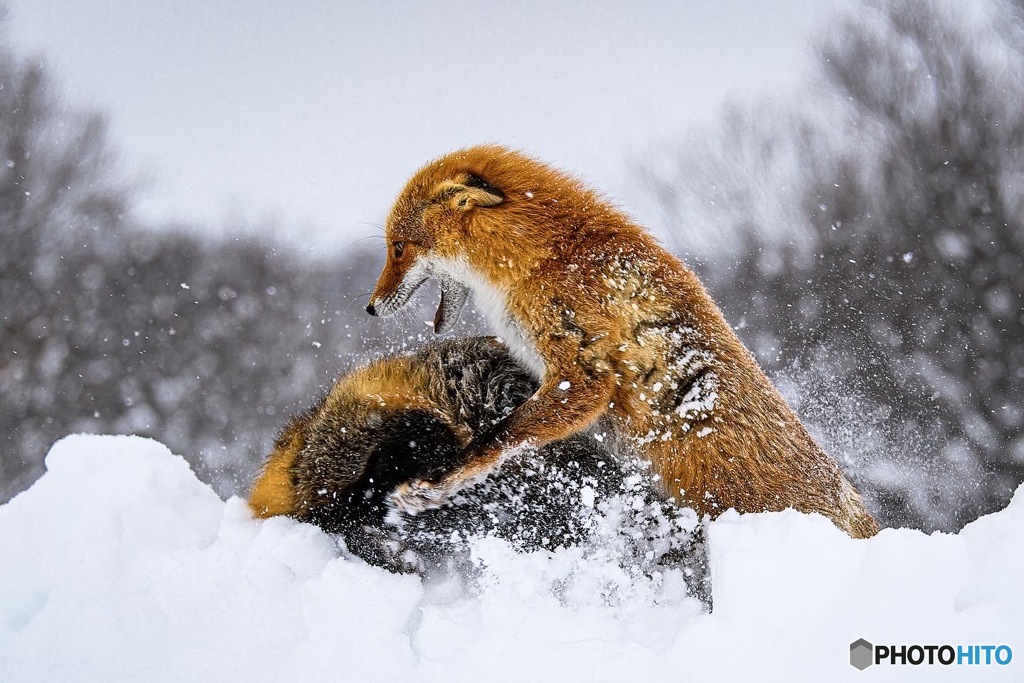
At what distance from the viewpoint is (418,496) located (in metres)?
3.51

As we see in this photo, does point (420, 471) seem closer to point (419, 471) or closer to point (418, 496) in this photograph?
point (419, 471)

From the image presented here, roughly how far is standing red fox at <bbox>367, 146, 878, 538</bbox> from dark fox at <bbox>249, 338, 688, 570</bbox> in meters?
0.14

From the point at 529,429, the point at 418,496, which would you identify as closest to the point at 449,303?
the point at 529,429

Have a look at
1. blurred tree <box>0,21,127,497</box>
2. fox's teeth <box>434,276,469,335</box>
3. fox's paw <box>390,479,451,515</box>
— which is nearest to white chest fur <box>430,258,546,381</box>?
fox's teeth <box>434,276,469,335</box>

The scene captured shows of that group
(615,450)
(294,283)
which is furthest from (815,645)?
(294,283)

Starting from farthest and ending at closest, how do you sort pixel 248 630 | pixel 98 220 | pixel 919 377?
pixel 98 220 < pixel 919 377 < pixel 248 630

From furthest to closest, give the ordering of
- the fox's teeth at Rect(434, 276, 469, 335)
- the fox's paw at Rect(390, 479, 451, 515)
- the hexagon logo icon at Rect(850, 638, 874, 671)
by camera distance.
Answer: the fox's teeth at Rect(434, 276, 469, 335) → the fox's paw at Rect(390, 479, 451, 515) → the hexagon logo icon at Rect(850, 638, 874, 671)

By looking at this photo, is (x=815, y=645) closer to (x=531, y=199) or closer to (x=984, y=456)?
(x=531, y=199)

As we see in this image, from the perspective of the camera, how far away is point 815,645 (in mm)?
2914

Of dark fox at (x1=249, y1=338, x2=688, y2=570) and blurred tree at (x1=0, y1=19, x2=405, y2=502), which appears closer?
dark fox at (x1=249, y1=338, x2=688, y2=570)

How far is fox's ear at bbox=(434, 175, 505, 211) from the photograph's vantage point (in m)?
4.34

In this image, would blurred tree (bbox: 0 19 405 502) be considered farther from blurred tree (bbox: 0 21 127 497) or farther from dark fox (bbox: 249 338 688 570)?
dark fox (bbox: 249 338 688 570)

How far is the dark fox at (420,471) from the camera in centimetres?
366

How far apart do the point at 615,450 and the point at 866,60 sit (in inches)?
627
